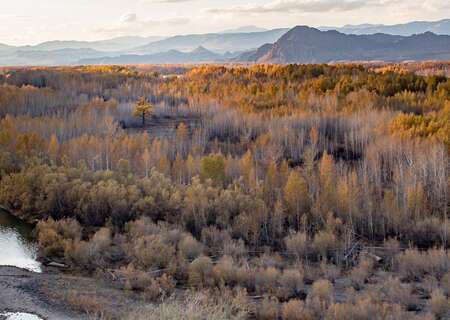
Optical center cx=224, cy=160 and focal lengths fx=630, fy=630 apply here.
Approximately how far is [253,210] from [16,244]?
543 centimetres

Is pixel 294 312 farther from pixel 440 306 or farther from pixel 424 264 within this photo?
pixel 424 264

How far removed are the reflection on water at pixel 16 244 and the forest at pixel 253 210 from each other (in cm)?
36

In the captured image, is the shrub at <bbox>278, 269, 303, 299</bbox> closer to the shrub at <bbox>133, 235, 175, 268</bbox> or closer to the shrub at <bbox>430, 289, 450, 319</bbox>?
the shrub at <bbox>430, 289, 450, 319</bbox>

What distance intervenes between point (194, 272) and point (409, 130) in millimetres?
10478

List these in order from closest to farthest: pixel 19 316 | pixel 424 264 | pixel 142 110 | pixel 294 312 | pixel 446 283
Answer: pixel 294 312, pixel 19 316, pixel 446 283, pixel 424 264, pixel 142 110

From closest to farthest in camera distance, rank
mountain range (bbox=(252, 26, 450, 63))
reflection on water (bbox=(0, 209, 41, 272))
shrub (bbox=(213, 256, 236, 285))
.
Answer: shrub (bbox=(213, 256, 236, 285)) → reflection on water (bbox=(0, 209, 41, 272)) → mountain range (bbox=(252, 26, 450, 63))

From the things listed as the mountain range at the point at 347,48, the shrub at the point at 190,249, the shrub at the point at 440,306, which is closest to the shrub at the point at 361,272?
the shrub at the point at 440,306

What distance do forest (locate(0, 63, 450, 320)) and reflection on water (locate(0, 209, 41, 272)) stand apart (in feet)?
1.19

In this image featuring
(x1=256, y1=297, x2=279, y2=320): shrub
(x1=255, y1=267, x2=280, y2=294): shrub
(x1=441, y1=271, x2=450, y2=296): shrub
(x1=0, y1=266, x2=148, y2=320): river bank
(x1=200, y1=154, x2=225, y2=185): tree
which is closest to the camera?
(x1=256, y1=297, x2=279, y2=320): shrub

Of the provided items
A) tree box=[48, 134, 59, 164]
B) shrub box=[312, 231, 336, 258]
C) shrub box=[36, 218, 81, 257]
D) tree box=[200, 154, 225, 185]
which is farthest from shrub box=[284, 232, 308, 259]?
tree box=[48, 134, 59, 164]

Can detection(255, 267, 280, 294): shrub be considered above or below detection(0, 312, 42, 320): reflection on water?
above

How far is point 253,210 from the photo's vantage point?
14.3m

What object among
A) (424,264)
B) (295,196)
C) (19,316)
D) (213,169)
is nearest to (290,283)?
(424,264)

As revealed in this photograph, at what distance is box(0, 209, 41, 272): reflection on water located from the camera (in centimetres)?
1297
